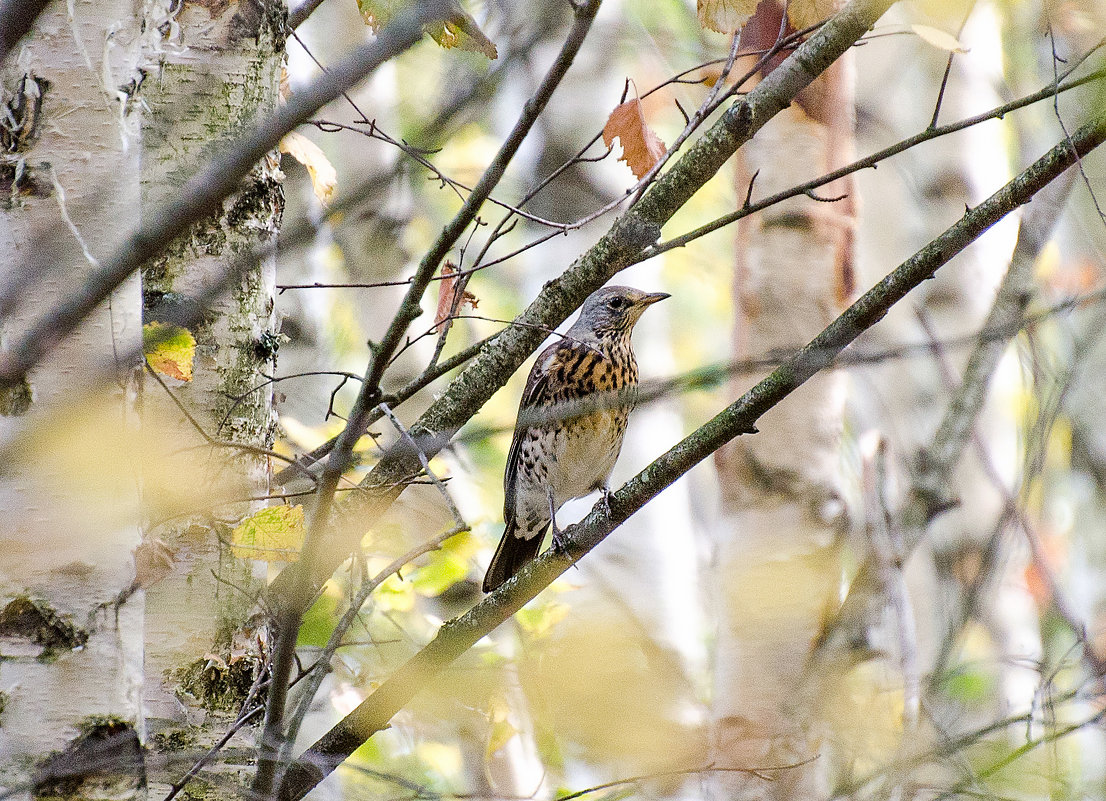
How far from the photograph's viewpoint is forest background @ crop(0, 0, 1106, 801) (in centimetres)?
158

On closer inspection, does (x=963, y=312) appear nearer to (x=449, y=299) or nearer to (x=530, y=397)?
(x=530, y=397)

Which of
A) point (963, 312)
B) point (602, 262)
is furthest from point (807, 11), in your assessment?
point (963, 312)

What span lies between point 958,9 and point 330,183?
1973mm

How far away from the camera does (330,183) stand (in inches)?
126

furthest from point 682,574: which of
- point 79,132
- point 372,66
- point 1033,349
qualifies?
point 372,66

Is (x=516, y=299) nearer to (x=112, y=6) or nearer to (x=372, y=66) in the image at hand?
(x=112, y=6)

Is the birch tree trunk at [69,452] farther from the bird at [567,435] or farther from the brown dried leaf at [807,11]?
the bird at [567,435]

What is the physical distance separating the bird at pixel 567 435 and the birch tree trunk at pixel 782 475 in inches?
22.3

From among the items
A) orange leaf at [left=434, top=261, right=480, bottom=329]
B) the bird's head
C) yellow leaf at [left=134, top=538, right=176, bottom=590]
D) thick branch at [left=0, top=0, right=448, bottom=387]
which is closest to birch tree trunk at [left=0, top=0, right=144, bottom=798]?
yellow leaf at [left=134, top=538, right=176, bottom=590]

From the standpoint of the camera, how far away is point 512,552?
15.6 ft

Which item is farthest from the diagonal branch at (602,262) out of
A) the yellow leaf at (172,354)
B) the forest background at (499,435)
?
the yellow leaf at (172,354)

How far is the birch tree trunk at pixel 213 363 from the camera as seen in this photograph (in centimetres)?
244

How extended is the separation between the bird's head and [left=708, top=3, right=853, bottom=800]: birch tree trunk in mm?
525

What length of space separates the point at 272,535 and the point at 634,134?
4.86ft
